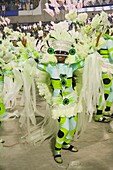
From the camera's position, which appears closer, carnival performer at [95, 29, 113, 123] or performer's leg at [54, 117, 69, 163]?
performer's leg at [54, 117, 69, 163]

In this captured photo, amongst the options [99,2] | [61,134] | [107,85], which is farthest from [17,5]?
[61,134]

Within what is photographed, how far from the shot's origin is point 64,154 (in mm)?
4184

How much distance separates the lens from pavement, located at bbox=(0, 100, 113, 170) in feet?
12.6

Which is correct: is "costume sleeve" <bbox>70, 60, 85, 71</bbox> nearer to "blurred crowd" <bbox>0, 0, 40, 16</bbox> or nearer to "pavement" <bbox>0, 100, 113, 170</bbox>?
"pavement" <bbox>0, 100, 113, 170</bbox>

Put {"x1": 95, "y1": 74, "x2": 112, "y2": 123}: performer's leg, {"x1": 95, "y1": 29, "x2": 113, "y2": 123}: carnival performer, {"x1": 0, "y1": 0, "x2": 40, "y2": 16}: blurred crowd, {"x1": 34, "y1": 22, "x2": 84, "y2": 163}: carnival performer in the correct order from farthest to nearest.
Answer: {"x1": 0, "y1": 0, "x2": 40, "y2": 16}: blurred crowd, {"x1": 95, "y1": 74, "x2": 112, "y2": 123}: performer's leg, {"x1": 95, "y1": 29, "x2": 113, "y2": 123}: carnival performer, {"x1": 34, "y1": 22, "x2": 84, "y2": 163}: carnival performer

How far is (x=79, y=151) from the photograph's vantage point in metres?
4.28

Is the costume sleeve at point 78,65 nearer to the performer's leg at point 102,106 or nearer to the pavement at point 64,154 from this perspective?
the pavement at point 64,154

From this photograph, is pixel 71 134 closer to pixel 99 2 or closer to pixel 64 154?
pixel 64 154

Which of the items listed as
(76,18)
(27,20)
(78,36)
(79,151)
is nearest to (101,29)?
(76,18)

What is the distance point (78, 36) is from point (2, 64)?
106 centimetres

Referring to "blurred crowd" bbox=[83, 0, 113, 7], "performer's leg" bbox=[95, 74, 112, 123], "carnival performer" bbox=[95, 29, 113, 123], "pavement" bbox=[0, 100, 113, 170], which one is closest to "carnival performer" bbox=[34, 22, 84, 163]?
"pavement" bbox=[0, 100, 113, 170]

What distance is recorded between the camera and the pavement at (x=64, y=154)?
3.85 metres

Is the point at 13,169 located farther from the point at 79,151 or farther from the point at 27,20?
the point at 27,20

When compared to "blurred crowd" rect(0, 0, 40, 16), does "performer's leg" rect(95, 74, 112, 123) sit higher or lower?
lower
